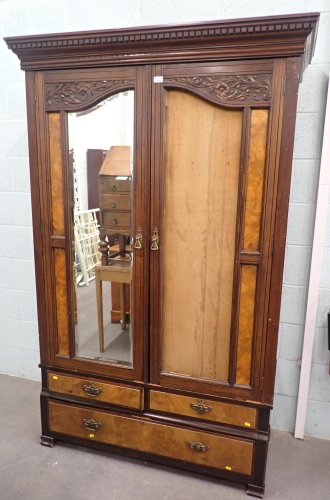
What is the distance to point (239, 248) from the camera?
1.46 metres

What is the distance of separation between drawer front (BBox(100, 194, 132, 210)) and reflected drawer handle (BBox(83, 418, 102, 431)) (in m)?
1.06

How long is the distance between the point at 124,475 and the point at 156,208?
50.1 inches

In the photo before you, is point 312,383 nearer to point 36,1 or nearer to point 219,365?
point 219,365

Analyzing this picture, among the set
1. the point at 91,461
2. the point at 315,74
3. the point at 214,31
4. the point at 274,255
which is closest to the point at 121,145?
the point at 214,31

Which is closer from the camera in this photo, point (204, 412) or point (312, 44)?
point (312, 44)

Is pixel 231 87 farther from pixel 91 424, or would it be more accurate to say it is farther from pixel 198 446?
pixel 91 424

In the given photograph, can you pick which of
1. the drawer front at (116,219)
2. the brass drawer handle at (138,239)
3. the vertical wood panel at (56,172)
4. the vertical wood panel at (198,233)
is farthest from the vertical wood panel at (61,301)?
the vertical wood panel at (198,233)

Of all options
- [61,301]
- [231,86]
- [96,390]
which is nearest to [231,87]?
[231,86]

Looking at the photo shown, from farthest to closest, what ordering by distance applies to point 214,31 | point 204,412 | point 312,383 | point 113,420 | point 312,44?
point 312,383
point 113,420
point 204,412
point 312,44
point 214,31

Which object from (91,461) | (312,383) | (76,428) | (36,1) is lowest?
(91,461)

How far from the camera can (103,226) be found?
5.32ft

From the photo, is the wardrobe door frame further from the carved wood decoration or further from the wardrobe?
the carved wood decoration

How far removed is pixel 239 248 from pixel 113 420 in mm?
1049

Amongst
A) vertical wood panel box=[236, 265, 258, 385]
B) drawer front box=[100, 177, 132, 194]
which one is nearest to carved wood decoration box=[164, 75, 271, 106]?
drawer front box=[100, 177, 132, 194]
